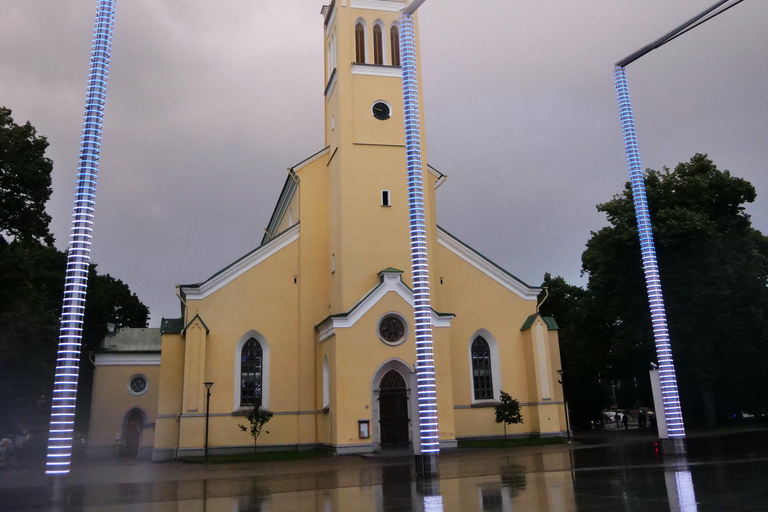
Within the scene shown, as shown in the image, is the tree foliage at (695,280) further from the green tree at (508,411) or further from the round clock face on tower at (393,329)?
the round clock face on tower at (393,329)

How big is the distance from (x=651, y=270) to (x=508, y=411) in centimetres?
1157

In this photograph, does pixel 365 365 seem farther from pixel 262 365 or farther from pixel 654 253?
pixel 654 253

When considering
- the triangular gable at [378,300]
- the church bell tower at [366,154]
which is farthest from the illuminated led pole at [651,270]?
the church bell tower at [366,154]

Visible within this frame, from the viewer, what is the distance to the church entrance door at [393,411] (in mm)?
26781

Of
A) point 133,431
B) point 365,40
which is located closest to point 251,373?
point 133,431

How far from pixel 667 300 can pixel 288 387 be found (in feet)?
72.2

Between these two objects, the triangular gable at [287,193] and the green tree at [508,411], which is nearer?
the green tree at [508,411]

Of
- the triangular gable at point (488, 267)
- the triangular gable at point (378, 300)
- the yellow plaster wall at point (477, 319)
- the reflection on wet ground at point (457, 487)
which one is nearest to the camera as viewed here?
the reflection on wet ground at point (457, 487)

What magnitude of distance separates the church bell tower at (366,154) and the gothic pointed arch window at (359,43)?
5cm

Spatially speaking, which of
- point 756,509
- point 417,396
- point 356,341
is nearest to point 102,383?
point 356,341

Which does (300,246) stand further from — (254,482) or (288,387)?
(254,482)

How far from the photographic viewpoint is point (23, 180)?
27.7m

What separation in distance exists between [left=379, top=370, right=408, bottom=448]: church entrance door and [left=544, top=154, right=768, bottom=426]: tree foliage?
17.1 m

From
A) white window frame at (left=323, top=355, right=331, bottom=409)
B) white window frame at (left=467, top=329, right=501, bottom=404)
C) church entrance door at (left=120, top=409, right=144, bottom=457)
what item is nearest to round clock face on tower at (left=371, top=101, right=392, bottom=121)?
white window frame at (left=467, top=329, right=501, bottom=404)
